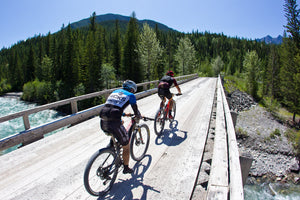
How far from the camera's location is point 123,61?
4747 cm

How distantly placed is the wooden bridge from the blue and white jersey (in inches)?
63.8

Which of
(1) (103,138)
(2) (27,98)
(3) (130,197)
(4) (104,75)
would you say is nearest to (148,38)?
(4) (104,75)

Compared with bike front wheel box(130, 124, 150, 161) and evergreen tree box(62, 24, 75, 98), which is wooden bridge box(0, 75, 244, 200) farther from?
evergreen tree box(62, 24, 75, 98)

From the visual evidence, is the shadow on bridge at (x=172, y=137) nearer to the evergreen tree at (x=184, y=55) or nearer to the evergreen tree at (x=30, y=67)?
the evergreen tree at (x=184, y=55)

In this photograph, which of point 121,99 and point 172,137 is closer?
point 121,99

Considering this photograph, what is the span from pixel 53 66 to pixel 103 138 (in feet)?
184

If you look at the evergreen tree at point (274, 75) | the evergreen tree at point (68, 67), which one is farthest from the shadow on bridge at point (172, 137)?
the evergreen tree at point (274, 75)

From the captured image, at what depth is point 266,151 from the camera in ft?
66.4

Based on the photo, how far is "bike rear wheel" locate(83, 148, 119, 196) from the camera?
3041 mm

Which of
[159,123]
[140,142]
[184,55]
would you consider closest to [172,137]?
[159,123]

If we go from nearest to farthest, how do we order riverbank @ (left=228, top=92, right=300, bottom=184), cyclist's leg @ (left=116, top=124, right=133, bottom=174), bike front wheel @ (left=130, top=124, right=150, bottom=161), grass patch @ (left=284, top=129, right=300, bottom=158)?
cyclist's leg @ (left=116, top=124, right=133, bottom=174), bike front wheel @ (left=130, top=124, right=150, bottom=161), riverbank @ (left=228, top=92, right=300, bottom=184), grass patch @ (left=284, top=129, right=300, bottom=158)

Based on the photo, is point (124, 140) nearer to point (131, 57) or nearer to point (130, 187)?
point (130, 187)

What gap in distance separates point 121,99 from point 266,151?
73.8 ft

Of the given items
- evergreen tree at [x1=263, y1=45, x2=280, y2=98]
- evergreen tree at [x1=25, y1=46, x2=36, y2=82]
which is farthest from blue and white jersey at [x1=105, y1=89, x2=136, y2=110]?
evergreen tree at [x1=25, y1=46, x2=36, y2=82]
